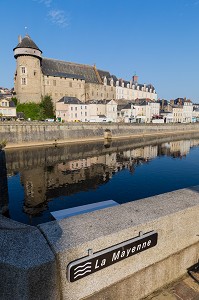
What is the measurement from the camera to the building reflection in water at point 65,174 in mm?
18694

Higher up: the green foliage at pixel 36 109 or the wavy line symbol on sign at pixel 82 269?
the green foliage at pixel 36 109

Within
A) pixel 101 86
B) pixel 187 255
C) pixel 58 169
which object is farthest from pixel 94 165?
pixel 101 86

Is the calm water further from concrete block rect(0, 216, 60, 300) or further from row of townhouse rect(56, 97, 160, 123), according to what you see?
row of townhouse rect(56, 97, 160, 123)

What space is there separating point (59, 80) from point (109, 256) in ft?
257

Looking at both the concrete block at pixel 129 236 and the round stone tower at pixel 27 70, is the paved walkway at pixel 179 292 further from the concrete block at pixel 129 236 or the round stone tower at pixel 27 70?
the round stone tower at pixel 27 70

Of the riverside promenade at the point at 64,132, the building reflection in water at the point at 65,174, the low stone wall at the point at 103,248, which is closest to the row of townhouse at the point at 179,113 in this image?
the riverside promenade at the point at 64,132

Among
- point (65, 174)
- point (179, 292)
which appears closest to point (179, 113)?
point (65, 174)

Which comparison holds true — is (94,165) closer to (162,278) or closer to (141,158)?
(141,158)

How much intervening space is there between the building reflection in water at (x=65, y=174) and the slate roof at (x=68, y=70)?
4538cm

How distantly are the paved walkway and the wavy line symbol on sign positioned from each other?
2098 mm

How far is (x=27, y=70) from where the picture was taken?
207ft

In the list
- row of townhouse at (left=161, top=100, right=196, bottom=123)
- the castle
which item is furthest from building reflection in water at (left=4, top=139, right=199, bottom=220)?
row of townhouse at (left=161, top=100, right=196, bottom=123)

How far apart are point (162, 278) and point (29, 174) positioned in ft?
84.6

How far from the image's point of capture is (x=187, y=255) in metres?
5.40
